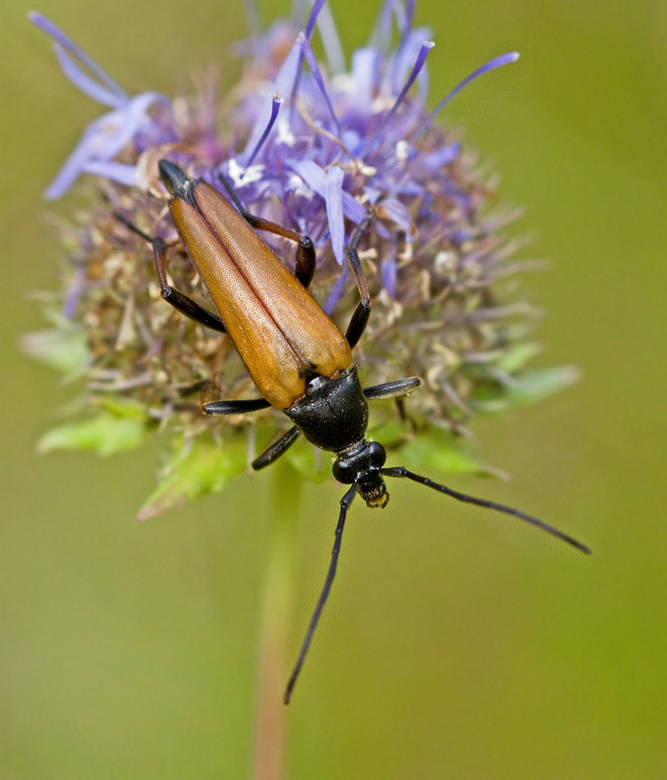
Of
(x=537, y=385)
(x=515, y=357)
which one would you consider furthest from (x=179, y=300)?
(x=537, y=385)

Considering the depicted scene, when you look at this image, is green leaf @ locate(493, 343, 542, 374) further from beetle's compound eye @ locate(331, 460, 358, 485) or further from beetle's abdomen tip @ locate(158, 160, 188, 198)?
beetle's abdomen tip @ locate(158, 160, 188, 198)

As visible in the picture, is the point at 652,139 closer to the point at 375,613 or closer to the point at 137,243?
the point at 375,613

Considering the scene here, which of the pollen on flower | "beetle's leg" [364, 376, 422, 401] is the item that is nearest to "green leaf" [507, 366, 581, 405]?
the pollen on flower

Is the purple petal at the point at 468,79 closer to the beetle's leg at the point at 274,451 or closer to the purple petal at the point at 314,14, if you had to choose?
the purple petal at the point at 314,14

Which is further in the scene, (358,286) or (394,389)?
(394,389)

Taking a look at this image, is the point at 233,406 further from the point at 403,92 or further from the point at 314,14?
the point at 314,14

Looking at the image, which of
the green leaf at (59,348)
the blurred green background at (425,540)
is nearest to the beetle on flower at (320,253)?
the green leaf at (59,348)

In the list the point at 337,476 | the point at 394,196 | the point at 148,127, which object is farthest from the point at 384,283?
the point at 148,127
